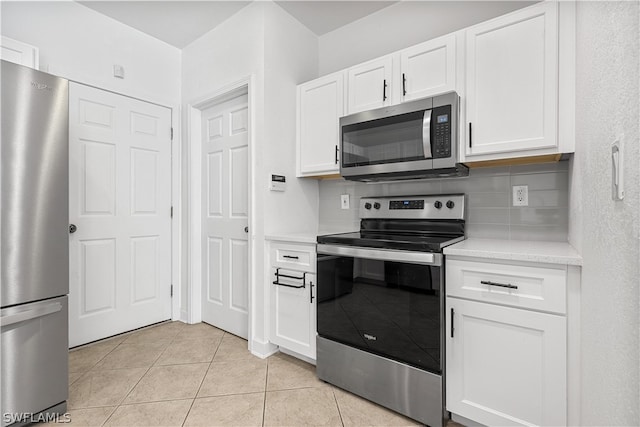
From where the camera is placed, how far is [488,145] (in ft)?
5.57

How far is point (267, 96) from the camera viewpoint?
7.89 ft

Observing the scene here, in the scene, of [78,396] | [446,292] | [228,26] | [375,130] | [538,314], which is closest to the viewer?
[538,314]

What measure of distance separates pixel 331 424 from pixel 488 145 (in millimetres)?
1677

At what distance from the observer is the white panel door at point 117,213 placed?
8.11 ft

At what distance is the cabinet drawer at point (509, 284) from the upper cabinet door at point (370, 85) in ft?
3.88

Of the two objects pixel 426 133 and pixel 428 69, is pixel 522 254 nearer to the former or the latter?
pixel 426 133

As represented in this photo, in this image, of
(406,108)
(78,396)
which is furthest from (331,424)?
(406,108)

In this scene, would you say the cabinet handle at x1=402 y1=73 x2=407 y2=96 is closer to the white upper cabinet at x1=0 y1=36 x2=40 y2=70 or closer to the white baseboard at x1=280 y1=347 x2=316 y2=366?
the white baseboard at x1=280 y1=347 x2=316 y2=366

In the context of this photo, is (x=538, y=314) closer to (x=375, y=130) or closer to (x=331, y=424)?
(x=331, y=424)

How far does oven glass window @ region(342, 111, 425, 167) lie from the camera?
6.16 ft

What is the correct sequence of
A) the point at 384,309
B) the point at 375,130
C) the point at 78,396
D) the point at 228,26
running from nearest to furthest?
the point at 384,309 → the point at 78,396 → the point at 375,130 → the point at 228,26

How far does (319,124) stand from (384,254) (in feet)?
4.05

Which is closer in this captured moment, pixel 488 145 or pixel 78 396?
pixel 488 145

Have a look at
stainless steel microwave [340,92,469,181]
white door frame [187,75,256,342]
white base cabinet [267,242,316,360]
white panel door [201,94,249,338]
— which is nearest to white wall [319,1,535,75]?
stainless steel microwave [340,92,469,181]
